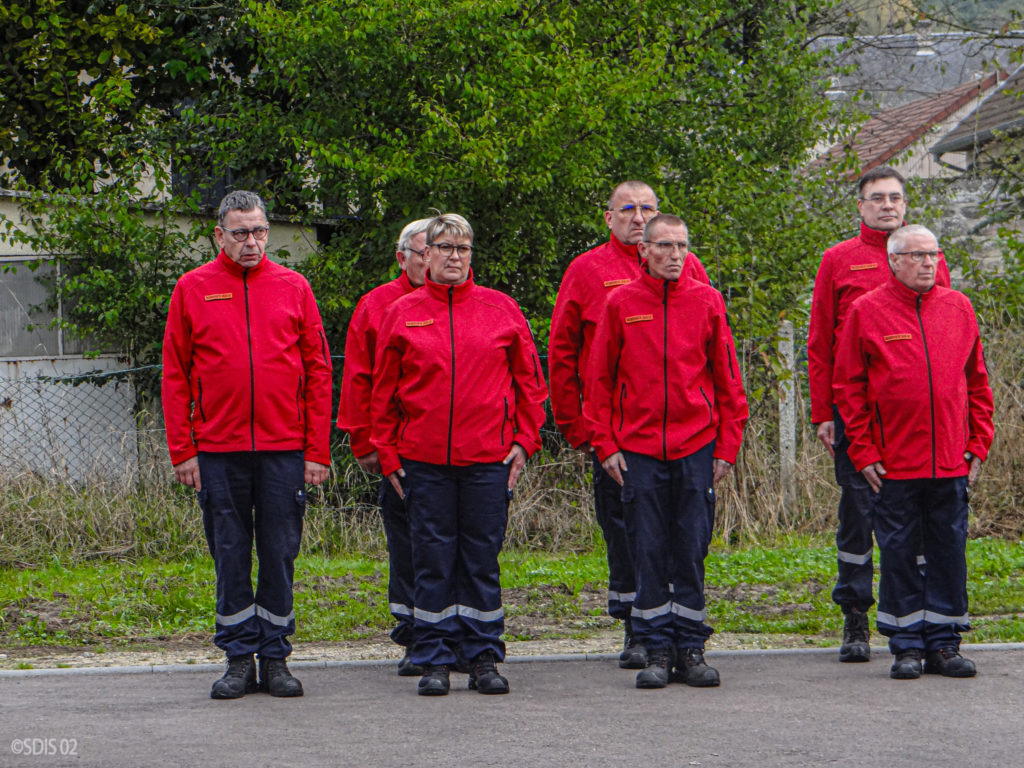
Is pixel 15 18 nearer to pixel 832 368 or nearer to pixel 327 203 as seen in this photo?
pixel 327 203

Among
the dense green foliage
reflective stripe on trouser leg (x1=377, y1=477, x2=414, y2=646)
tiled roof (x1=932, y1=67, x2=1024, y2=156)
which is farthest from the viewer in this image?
tiled roof (x1=932, y1=67, x2=1024, y2=156)

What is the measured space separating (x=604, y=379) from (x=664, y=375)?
30 centimetres

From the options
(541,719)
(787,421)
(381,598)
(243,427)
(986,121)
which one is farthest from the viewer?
(986,121)

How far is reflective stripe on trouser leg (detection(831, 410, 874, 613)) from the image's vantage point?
274 inches

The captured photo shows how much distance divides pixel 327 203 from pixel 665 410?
6.88 meters

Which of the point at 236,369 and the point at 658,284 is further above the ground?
the point at 658,284

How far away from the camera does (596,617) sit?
27.7 ft

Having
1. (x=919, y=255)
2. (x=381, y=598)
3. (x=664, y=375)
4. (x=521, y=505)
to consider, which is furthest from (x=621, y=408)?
(x=521, y=505)

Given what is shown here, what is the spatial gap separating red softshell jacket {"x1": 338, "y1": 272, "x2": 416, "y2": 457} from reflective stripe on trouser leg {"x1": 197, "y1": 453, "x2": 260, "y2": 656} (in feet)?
2.06

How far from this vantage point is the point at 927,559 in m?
6.57

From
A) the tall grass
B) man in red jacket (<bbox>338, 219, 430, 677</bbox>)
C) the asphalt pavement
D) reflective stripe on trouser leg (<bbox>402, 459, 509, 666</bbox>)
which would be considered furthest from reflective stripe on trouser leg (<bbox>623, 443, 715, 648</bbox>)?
the tall grass

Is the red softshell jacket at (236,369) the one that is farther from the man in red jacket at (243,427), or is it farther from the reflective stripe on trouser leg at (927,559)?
Answer: the reflective stripe on trouser leg at (927,559)

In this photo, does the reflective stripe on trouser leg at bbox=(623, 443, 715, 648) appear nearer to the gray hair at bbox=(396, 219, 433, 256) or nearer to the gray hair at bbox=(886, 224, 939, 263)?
the gray hair at bbox=(886, 224, 939, 263)

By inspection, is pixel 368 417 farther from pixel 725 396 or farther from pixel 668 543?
pixel 725 396
